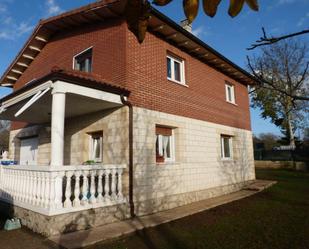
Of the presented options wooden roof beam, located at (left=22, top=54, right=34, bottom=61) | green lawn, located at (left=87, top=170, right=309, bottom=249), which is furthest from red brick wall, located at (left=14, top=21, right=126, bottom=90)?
green lawn, located at (left=87, top=170, right=309, bottom=249)

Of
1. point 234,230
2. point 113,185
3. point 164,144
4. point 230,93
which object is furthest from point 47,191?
point 230,93

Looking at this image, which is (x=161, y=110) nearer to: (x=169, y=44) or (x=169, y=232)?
(x=169, y=44)

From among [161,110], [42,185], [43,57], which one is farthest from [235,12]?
[43,57]

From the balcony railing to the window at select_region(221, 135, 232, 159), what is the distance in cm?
652

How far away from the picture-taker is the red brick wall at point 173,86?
319 inches

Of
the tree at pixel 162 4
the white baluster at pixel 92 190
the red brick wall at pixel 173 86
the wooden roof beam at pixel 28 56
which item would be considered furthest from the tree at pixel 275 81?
the wooden roof beam at pixel 28 56

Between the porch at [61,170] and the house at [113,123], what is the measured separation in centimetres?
3

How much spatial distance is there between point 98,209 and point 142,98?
345 centimetres

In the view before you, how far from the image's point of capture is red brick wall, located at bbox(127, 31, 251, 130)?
810 cm

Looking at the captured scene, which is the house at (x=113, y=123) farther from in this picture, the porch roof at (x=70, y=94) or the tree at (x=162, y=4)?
the tree at (x=162, y=4)

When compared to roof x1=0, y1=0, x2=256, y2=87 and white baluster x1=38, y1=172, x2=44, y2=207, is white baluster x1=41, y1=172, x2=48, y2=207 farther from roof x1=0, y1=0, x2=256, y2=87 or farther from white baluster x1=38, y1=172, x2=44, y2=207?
roof x1=0, y1=0, x2=256, y2=87

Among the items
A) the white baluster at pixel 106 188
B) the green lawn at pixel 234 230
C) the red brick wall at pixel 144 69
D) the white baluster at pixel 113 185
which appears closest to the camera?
the green lawn at pixel 234 230

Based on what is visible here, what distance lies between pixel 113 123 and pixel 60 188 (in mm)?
2705

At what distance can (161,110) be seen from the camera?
8.64m
